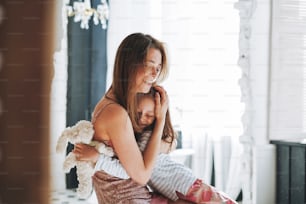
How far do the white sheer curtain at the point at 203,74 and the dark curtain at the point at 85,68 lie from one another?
1.8 inches

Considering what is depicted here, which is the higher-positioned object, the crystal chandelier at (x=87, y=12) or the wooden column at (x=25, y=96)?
the crystal chandelier at (x=87, y=12)

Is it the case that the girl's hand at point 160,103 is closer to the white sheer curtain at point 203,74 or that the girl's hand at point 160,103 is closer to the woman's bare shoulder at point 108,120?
the woman's bare shoulder at point 108,120

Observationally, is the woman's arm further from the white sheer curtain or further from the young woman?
the white sheer curtain

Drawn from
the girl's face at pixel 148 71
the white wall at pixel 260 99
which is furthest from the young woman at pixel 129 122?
the white wall at pixel 260 99

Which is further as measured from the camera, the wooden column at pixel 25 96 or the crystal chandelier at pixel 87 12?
the crystal chandelier at pixel 87 12

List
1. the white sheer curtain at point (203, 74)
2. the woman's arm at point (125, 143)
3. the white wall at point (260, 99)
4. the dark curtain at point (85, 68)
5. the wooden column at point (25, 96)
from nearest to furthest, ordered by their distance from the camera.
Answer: the wooden column at point (25, 96)
the woman's arm at point (125, 143)
the dark curtain at point (85, 68)
the white sheer curtain at point (203, 74)
the white wall at point (260, 99)

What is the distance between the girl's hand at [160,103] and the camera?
79 centimetres

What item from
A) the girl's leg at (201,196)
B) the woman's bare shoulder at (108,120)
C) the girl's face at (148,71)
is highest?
the girl's face at (148,71)

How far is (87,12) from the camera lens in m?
1.22

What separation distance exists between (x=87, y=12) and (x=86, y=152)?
0.61 meters

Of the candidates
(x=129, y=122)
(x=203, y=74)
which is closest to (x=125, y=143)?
(x=129, y=122)

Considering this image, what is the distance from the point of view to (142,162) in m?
0.73

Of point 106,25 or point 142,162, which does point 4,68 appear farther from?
point 106,25

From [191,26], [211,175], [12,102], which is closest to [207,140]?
[211,175]
